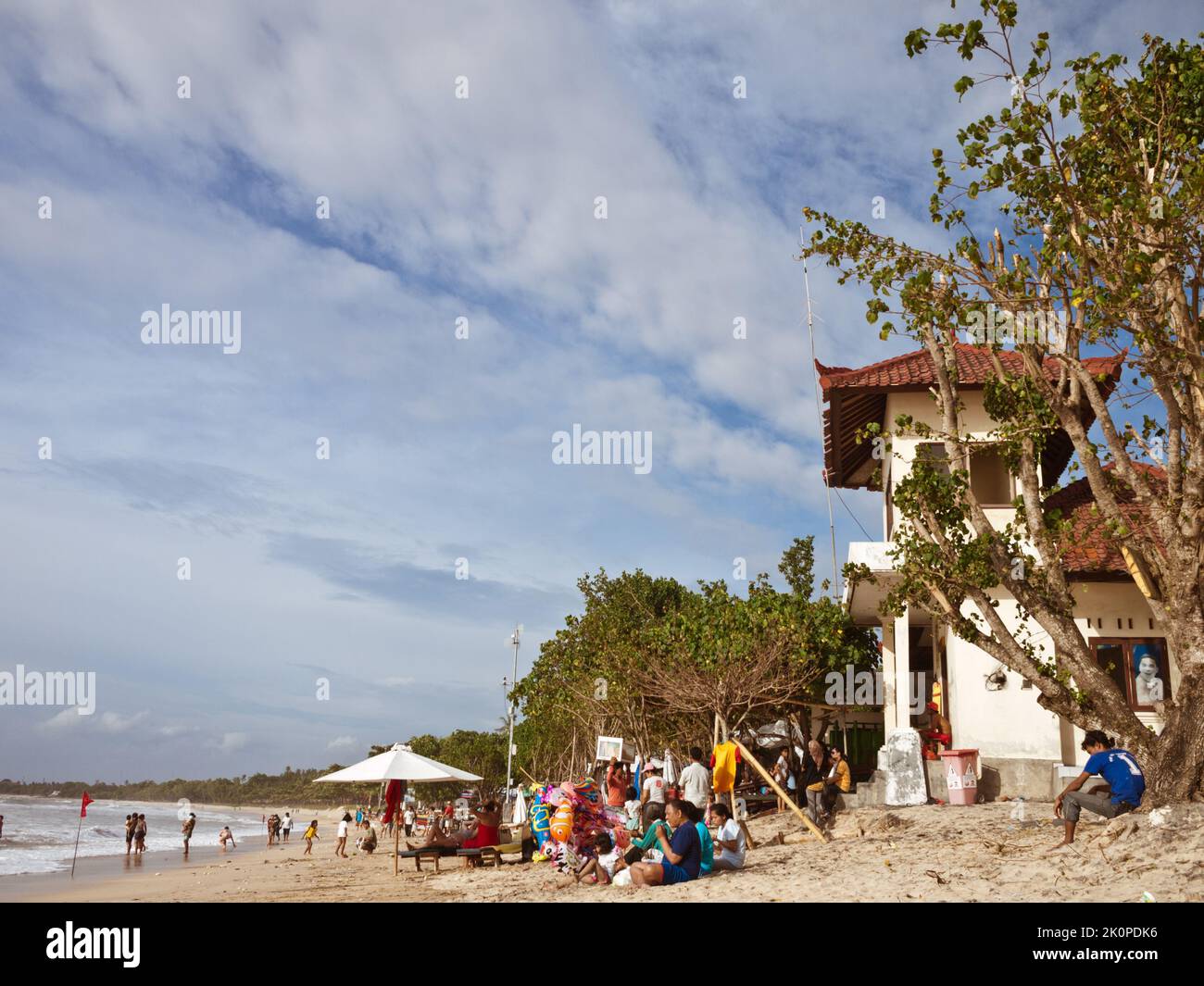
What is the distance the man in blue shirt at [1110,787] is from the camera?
9773 millimetres

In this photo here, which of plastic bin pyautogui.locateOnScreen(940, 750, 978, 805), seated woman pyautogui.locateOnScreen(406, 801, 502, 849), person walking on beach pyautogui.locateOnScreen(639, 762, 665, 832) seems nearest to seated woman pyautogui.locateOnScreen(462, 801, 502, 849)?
seated woman pyautogui.locateOnScreen(406, 801, 502, 849)

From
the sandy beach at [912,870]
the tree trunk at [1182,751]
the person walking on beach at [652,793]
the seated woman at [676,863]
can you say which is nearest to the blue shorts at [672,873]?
the seated woman at [676,863]

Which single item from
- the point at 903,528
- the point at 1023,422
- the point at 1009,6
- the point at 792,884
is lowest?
the point at 792,884

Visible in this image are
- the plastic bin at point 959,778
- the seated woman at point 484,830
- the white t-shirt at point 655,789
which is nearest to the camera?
the plastic bin at point 959,778

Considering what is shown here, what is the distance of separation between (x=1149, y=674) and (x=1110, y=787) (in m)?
6.10

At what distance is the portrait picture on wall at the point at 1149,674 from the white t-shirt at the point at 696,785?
6.91 meters

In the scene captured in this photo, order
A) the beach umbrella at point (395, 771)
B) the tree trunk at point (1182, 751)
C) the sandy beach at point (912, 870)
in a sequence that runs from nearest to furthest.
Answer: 1. the sandy beach at point (912, 870)
2. the tree trunk at point (1182, 751)
3. the beach umbrella at point (395, 771)

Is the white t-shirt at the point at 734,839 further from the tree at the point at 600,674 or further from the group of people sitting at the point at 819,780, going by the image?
the tree at the point at 600,674

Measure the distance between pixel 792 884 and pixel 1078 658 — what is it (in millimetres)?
3974

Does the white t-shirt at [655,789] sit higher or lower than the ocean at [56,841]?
higher

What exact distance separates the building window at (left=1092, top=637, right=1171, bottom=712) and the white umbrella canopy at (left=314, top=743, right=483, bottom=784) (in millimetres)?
10895
